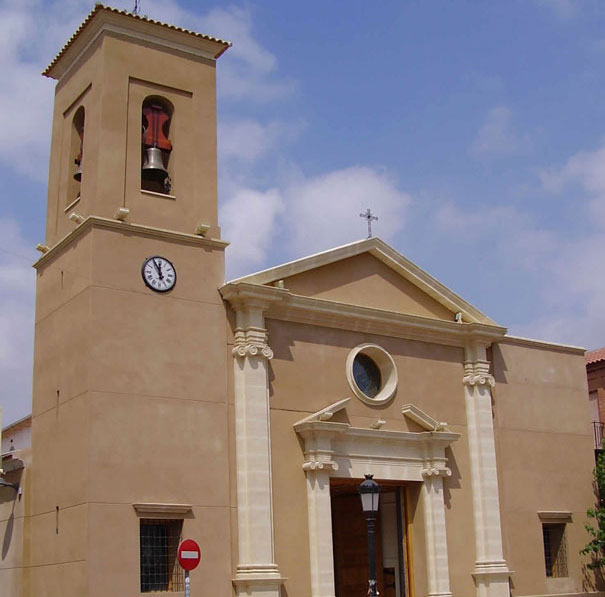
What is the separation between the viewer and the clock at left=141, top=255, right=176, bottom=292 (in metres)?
21.1

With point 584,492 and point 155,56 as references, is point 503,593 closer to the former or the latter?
point 584,492

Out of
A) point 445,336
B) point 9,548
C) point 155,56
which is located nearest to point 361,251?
point 445,336

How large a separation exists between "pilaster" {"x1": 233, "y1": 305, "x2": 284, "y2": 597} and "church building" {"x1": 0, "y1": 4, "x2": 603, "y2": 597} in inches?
1.8

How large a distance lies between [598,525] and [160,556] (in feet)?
41.0

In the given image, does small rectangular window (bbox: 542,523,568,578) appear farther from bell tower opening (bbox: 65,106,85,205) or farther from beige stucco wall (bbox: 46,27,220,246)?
bell tower opening (bbox: 65,106,85,205)

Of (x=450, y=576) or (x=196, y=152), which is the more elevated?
(x=196, y=152)

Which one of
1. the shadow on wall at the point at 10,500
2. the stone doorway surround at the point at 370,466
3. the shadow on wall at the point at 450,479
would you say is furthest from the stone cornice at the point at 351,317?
the shadow on wall at the point at 10,500

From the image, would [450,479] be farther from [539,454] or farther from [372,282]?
[372,282]

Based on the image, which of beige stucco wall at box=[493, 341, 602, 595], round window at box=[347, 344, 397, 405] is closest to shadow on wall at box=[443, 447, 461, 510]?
beige stucco wall at box=[493, 341, 602, 595]

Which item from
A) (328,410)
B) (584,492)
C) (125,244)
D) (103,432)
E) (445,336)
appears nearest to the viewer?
(103,432)

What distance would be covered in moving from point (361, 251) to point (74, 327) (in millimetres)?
7223

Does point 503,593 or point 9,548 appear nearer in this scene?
point 9,548

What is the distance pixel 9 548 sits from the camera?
22094 millimetres

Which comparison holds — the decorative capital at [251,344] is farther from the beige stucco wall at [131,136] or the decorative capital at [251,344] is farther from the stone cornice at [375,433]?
the beige stucco wall at [131,136]
